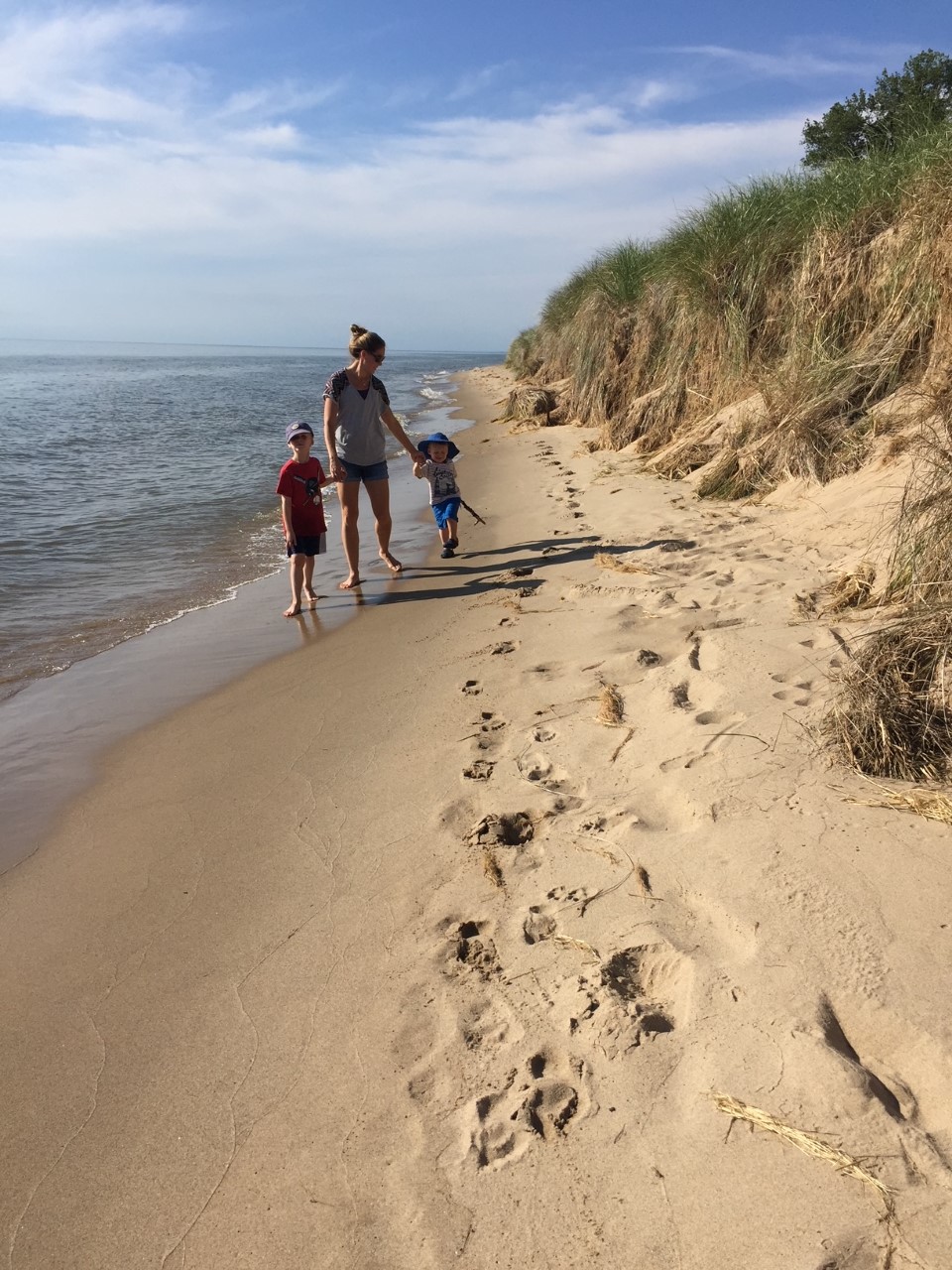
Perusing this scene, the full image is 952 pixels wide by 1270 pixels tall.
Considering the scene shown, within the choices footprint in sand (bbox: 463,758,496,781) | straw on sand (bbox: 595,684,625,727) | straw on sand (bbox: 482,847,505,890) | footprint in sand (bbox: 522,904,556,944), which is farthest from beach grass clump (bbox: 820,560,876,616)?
footprint in sand (bbox: 522,904,556,944)

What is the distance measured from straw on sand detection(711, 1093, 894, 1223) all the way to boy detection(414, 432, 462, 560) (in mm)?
5796

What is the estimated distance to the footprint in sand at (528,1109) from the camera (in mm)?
1774

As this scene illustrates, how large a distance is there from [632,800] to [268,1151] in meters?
1.56

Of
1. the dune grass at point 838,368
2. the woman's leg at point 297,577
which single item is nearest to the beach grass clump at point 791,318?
the dune grass at point 838,368

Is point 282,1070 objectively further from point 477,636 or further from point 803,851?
point 477,636

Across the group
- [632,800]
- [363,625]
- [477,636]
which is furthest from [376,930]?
[363,625]

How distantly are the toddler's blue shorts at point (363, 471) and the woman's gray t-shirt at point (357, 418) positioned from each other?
0.03 metres

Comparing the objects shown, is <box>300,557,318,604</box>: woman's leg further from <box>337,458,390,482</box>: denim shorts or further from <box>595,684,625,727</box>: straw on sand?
<box>595,684,625,727</box>: straw on sand

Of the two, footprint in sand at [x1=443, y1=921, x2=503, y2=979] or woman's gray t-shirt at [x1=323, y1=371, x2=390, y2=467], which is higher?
woman's gray t-shirt at [x1=323, y1=371, x2=390, y2=467]

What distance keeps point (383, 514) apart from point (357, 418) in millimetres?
864

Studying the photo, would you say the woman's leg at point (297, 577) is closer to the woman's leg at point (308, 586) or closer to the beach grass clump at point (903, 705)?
the woman's leg at point (308, 586)

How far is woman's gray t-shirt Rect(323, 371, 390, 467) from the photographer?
6270 mm

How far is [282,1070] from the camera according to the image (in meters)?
2.03

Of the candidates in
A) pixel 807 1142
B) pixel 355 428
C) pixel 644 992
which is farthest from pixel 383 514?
pixel 807 1142
